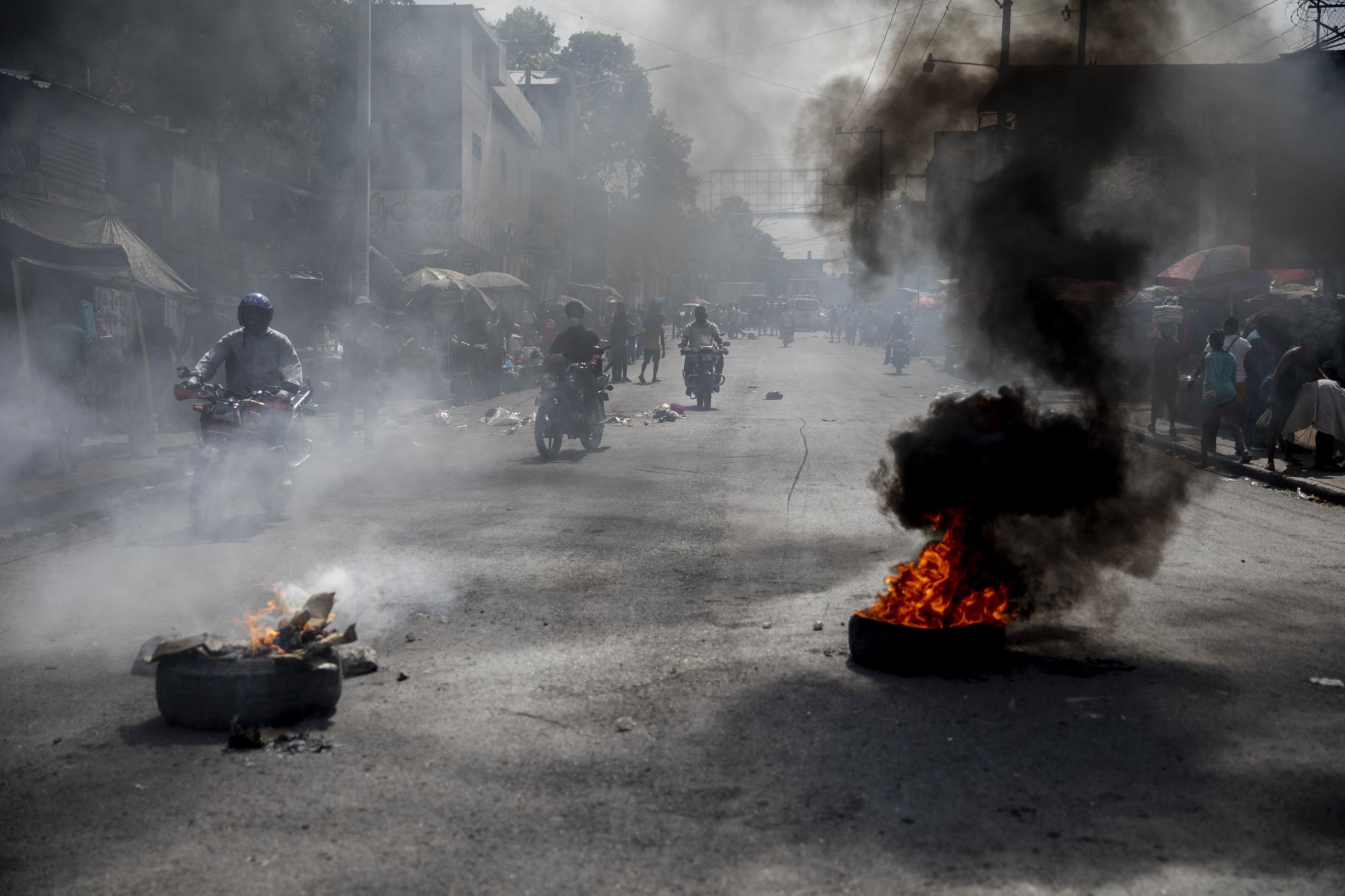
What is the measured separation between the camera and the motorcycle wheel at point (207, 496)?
8734 millimetres

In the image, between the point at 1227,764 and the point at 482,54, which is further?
the point at 482,54

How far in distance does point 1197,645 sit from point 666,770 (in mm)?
3099

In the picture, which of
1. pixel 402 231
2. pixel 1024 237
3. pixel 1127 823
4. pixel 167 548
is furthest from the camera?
pixel 402 231

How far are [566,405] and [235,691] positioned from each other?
32.1ft

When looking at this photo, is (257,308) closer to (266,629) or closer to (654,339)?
(266,629)

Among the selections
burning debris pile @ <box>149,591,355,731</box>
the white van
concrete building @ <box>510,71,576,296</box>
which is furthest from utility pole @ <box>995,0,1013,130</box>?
the white van

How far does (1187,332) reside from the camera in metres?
20.1

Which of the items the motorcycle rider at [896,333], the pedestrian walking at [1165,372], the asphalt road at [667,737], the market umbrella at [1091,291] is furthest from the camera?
the motorcycle rider at [896,333]

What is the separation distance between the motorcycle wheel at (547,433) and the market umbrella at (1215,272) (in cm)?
1139

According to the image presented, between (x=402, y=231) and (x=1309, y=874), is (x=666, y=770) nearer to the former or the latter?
(x=1309, y=874)

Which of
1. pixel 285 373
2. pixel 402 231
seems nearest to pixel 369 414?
pixel 285 373

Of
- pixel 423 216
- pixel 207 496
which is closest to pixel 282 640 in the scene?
pixel 207 496

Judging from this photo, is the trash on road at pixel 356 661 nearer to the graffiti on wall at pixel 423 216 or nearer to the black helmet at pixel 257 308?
the black helmet at pixel 257 308

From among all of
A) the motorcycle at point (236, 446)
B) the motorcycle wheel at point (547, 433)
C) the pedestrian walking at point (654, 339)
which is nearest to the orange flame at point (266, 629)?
the motorcycle at point (236, 446)
